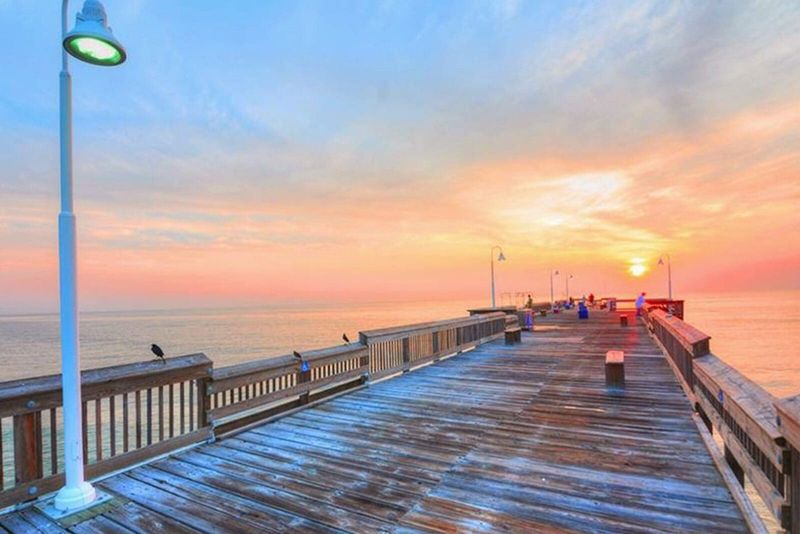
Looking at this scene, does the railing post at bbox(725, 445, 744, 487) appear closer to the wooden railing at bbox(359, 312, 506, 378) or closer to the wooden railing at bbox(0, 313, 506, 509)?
the wooden railing at bbox(0, 313, 506, 509)

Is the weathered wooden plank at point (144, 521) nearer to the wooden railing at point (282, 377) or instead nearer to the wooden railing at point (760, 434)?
the wooden railing at point (282, 377)

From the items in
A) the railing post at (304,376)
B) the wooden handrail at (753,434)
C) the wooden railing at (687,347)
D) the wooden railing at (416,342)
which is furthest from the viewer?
the wooden railing at (416,342)

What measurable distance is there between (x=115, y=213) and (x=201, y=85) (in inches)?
497

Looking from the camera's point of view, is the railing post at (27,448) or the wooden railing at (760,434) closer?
the wooden railing at (760,434)

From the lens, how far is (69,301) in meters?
3.29

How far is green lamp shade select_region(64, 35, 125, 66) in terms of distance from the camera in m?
2.99

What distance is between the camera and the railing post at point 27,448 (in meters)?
3.30

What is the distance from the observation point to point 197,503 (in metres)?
3.30

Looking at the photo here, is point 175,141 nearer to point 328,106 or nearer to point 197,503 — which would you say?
point 328,106

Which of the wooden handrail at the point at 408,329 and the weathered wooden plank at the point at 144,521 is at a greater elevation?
the wooden handrail at the point at 408,329

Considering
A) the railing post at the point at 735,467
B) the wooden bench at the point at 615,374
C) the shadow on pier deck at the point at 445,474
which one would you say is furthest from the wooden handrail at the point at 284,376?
the railing post at the point at 735,467

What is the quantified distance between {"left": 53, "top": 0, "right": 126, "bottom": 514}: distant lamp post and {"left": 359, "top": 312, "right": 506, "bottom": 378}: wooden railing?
185 inches

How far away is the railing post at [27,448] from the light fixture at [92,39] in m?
2.96

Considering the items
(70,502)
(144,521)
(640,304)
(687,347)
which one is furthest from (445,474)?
(640,304)
